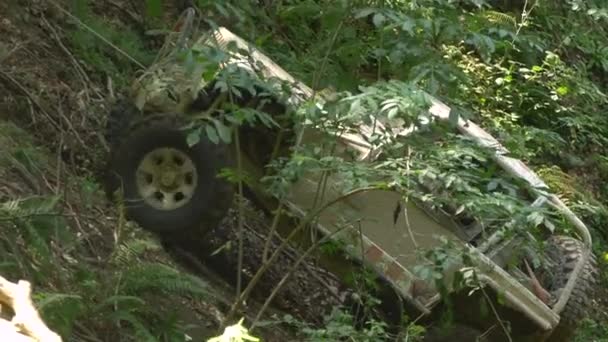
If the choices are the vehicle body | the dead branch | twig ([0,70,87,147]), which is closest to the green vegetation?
the vehicle body

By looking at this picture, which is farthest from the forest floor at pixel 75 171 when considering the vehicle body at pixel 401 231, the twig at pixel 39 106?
the vehicle body at pixel 401 231

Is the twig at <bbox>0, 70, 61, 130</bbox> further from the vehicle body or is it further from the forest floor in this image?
the vehicle body

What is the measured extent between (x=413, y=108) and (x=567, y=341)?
3820 millimetres

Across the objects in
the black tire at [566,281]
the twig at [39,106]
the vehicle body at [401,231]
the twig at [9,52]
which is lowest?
the black tire at [566,281]

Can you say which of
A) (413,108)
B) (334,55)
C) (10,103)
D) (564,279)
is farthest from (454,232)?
(10,103)

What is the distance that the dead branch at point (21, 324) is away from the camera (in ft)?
8.49

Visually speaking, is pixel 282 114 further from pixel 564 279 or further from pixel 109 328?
pixel 564 279

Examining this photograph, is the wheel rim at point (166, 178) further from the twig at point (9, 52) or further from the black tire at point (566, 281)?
the black tire at point (566, 281)

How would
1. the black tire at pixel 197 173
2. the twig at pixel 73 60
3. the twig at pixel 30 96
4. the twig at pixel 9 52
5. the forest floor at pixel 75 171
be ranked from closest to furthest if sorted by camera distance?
1. the forest floor at pixel 75 171
2. the black tire at pixel 197 173
3. the twig at pixel 30 96
4. the twig at pixel 9 52
5. the twig at pixel 73 60

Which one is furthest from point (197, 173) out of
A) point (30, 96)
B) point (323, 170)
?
point (323, 170)

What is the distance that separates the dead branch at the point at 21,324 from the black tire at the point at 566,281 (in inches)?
253

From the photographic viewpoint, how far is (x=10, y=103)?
945cm

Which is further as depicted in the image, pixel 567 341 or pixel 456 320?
pixel 567 341

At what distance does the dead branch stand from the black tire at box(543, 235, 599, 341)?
6.42 m
